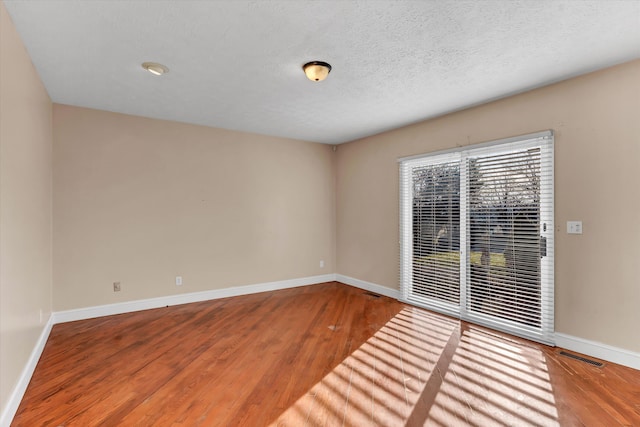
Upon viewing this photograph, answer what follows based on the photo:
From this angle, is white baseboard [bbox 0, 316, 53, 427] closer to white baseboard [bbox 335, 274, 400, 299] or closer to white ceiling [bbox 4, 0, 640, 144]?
white ceiling [bbox 4, 0, 640, 144]

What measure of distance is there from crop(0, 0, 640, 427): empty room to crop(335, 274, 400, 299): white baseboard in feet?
0.20

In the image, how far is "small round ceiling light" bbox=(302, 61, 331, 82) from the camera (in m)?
2.65

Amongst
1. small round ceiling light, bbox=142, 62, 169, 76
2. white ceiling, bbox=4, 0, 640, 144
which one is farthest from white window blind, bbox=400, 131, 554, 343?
small round ceiling light, bbox=142, 62, 169, 76

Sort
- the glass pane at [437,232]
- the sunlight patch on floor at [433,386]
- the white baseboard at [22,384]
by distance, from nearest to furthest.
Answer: the white baseboard at [22,384] → the sunlight patch on floor at [433,386] → the glass pane at [437,232]

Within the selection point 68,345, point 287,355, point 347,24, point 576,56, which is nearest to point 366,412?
point 287,355

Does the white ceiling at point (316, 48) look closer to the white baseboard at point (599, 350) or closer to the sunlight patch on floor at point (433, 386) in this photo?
the white baseboard at point (599, 350)

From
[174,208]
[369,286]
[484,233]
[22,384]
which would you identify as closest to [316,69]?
[484,233]

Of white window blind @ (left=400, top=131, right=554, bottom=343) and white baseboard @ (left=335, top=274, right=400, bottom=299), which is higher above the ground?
white window blind @ (left=400, top=131, right=554, bottom=343)

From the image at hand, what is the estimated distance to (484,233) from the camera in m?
3.65

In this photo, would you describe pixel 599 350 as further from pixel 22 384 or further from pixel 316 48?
pixel 22 384

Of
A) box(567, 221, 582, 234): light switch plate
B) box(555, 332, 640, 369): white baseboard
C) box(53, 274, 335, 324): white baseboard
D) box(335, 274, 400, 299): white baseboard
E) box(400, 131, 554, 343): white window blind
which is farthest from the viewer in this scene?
box(335, 274, 400, 299): white baseboard

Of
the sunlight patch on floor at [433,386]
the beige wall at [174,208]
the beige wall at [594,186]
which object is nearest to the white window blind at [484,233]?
the beige wall at [594,186]

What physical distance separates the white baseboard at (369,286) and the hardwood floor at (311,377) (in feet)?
3.06

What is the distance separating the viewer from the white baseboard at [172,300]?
12.3 ft
